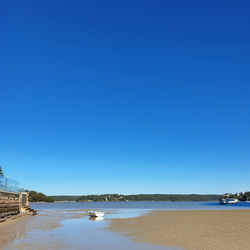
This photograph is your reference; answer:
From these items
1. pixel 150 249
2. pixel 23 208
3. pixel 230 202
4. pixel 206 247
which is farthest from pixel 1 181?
pixel 230 202

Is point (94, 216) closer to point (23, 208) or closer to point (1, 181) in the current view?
point (1, 181)

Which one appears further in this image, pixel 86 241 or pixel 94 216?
pixel 94 216

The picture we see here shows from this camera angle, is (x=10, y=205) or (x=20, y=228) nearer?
(x=20, y=228)

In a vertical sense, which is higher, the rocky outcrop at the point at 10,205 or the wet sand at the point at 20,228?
the rocky outcrop at the point at 10,205

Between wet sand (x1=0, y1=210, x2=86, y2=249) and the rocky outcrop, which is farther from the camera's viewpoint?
the rocky outcrop

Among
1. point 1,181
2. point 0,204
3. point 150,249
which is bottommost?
point 150,249

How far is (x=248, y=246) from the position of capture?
16344 millimetres

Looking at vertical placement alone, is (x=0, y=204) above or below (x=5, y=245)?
above

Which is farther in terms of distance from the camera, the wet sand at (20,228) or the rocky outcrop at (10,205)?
the rocky outcrop at (10,205)

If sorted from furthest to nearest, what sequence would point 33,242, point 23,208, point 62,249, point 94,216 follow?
point 23,208 → point 94,216 → point 33,242 → point 62,249

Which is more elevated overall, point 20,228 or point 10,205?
point 10,205

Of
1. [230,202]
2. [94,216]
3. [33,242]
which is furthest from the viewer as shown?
[230,202]

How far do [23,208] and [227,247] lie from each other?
167 feet

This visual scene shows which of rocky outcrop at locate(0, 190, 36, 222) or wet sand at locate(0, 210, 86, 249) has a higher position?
rocky outcrop at locate(0, 190, 36, 222)
